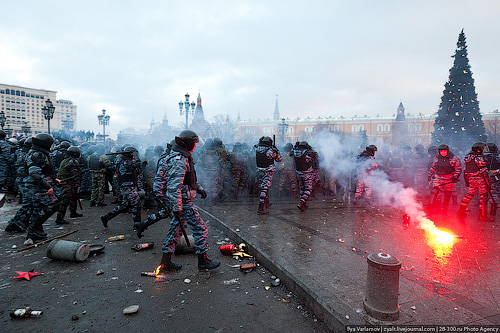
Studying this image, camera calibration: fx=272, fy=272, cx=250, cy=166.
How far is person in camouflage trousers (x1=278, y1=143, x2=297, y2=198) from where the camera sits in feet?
35.8

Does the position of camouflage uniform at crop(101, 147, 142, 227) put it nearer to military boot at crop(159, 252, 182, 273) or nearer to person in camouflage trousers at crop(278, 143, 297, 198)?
military boot at crop(159, 252, 182, 273)

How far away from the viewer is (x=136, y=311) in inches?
131

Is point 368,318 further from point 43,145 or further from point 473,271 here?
point 43,145

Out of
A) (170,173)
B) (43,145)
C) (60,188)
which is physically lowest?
(60,188)

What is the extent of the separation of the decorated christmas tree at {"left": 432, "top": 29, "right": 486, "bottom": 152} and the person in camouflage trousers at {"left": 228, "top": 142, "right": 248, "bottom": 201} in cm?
1724

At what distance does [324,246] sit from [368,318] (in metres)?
2.35

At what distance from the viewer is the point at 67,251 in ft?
15.3

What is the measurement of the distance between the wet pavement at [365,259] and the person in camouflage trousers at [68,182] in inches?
143

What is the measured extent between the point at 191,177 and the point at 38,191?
3770 millimetres

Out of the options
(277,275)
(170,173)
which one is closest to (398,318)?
(277,275)

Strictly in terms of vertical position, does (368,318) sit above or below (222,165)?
below

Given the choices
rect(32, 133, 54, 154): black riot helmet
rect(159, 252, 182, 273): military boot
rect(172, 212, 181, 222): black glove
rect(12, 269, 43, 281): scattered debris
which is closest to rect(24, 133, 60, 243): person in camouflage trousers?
rect(32, 133, 54, 154): black riot helmet

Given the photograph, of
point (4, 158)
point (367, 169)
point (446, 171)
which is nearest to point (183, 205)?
point (367, 169)

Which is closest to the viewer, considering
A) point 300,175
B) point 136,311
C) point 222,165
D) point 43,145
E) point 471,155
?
point 136,311
